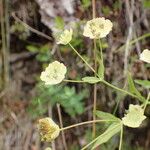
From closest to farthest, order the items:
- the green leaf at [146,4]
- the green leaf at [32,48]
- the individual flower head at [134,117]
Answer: the individual flower head at [134,117]
the green leaf at [146,4]
the green leaf at [32,48]

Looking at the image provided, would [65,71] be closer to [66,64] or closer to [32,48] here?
[66,64]

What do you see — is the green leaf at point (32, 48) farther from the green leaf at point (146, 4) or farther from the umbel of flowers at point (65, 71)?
the umbel of flowers at point (65, 71)

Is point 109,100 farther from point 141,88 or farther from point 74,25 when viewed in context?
point 74,25

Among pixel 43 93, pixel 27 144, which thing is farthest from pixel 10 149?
pixel 43 93

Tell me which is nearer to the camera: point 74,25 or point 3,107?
point 74,25

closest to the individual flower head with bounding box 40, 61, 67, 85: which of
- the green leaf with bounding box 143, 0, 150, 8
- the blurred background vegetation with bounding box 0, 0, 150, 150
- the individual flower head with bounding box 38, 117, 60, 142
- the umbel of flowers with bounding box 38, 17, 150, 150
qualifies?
the umbel of flowers with bounding box 38, 17, 150, 150

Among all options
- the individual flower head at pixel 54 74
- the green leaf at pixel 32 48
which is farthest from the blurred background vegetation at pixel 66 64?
the individual flower head at pixel 54 74
